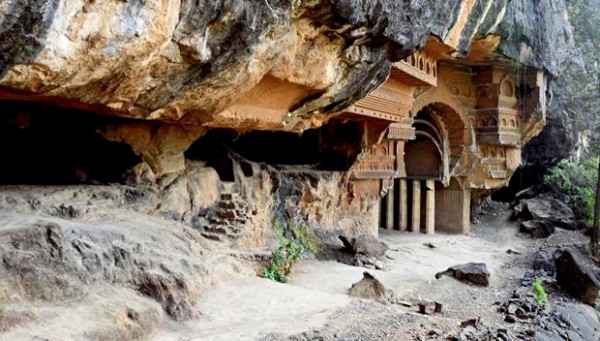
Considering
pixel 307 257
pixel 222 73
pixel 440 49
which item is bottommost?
pixel 307 257

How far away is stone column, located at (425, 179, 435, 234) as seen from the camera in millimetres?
15633

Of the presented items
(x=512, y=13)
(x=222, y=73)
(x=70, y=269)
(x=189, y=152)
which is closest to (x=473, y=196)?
(x=512, y=13)

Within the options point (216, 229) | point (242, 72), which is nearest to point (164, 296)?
point (242, 72)

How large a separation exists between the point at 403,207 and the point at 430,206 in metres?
0.79

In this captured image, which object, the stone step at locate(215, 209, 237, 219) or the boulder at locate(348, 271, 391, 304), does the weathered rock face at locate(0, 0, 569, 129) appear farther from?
the boulder at locate(348, 271, 391, 304)

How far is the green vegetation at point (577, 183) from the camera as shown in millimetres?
17323

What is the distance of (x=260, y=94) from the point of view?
6922 mm

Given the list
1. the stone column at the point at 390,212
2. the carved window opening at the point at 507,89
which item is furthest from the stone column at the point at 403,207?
the carved window opening at the point at 507,89

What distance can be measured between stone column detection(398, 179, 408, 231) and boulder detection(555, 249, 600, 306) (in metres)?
5.50

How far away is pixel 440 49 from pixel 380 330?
7776 mm

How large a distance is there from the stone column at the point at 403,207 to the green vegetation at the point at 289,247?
5573 millimetres

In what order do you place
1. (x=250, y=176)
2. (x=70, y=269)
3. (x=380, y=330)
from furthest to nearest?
(x=250, y=176) → (x=380, y=330) → (x=70, y=269)

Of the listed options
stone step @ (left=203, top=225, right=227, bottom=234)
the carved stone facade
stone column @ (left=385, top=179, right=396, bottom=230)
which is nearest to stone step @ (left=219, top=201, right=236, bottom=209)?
stone step @ (left=203, top=225, right=227, bottom=234)

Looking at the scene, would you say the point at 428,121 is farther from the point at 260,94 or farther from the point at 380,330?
the point at 380,330
